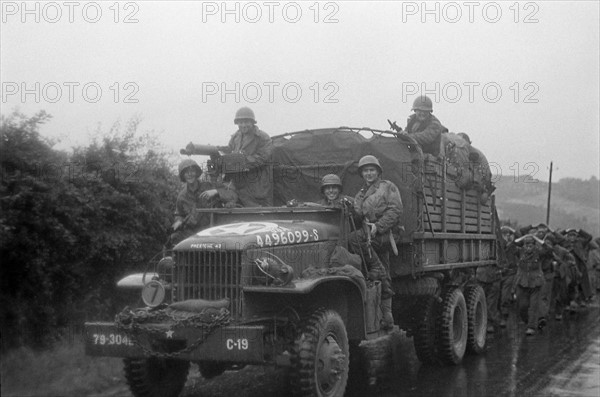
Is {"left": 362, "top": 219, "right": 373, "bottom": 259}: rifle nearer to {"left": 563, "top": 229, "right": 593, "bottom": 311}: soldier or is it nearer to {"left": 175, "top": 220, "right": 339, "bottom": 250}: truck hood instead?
{"left": 175, "top": 220, "right": 339, "bottom": 250}: truck hood

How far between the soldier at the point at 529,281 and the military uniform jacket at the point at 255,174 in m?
6.32

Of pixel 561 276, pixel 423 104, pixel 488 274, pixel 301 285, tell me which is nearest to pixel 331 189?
pixel 301 285

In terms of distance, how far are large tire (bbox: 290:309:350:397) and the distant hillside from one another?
168 ft

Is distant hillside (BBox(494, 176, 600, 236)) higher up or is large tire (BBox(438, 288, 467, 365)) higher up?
distant hillside (BBox(494, 176, 600, 236))

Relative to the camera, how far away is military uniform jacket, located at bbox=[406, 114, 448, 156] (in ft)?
32.9

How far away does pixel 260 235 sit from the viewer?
7.15 m

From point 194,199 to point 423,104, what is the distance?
3.51 meters

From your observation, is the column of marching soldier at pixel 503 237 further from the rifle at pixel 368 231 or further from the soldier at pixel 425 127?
the rifle at pixel 368 231

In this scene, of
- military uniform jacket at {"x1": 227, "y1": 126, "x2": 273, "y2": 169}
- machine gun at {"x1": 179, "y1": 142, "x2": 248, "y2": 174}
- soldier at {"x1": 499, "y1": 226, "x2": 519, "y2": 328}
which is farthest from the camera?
soldier at {"x1": 499, "y1": 226, "x2": 519, "y2": 328}

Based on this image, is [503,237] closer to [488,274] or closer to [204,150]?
[488,274]

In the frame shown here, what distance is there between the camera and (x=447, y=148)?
10.7 meters

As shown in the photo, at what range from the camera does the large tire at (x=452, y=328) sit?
9906mm

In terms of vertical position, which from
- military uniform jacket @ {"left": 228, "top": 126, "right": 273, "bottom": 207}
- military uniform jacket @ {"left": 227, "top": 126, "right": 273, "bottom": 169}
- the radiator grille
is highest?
military uniform jacket @ {"left": 227, "top": 126, "right": 273, "bottom": 169}

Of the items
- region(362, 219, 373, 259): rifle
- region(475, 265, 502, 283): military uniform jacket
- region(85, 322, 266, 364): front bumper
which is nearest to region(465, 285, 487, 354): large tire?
region(475, 265, 502, 283): military uniform jacket
